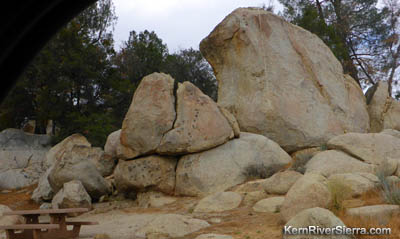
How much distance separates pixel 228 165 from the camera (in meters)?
10.3

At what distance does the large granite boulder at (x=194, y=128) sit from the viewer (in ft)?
34.2

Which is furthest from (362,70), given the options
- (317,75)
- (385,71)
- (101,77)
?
(101,77)

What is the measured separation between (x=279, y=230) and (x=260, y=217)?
1.17 metres

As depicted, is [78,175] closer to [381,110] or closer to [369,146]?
[369,146]

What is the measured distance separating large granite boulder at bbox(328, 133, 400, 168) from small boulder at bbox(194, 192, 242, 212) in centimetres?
277

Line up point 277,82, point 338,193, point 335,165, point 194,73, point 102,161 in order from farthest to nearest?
point 194,73 < point 102,161 < point 277,82 < point 335,165 < point 338,193

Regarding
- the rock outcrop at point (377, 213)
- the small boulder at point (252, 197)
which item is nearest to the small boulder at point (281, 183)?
the small boulder at point (252, 197)

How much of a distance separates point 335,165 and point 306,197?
9.61 ft

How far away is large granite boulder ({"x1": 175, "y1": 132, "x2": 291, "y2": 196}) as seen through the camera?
10008 mm

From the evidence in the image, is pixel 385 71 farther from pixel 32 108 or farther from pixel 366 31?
pixel 32 108

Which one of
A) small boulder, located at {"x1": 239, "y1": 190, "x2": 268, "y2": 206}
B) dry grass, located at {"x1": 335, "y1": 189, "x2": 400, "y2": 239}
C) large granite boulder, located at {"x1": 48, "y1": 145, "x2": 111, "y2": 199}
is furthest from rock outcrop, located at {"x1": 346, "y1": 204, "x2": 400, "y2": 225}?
large granite boulder, located at {"x1": 48, "y1": 145, "x2": 111, "y2": 199}


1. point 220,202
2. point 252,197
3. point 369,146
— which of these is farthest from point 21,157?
point 369,146

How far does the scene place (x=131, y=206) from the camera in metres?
10.7

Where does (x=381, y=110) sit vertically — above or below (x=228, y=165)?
above
